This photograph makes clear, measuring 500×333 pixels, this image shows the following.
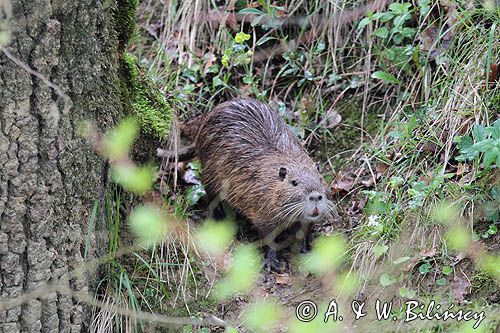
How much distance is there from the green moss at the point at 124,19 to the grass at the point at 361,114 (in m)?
0.70

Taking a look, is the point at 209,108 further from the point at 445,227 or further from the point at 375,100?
the point at 445,227

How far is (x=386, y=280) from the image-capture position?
3330 mm

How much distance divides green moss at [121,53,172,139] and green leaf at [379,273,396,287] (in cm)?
125

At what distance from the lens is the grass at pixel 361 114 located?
332 cm

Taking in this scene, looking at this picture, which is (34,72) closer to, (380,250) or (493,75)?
(380,250)

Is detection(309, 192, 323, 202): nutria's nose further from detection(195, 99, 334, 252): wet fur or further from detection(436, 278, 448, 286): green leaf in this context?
detection(436, 278, 448, 286): green leaf

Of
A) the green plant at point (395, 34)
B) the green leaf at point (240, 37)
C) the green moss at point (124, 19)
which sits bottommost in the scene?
the green leaf at point (240, 37)

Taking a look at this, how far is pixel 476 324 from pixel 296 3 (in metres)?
2.46

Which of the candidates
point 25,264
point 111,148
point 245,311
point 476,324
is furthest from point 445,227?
point 25,264

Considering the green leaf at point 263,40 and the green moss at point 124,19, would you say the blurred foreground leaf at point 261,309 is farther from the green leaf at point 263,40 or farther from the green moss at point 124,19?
the green leaf at point 263,40

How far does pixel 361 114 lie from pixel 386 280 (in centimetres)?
134

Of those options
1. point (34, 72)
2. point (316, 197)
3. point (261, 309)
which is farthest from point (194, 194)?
point (34, 72)

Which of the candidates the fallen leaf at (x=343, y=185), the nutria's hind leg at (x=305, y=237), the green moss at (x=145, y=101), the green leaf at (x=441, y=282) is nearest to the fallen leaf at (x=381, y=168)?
the fallen leaf at (x=343, y=185)

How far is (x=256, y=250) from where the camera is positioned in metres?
3.98
